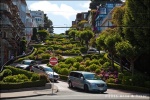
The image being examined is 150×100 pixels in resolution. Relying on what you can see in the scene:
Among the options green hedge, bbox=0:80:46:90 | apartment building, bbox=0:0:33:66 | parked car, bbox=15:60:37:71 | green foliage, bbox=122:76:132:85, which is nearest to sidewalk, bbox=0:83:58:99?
green hedge, bbox=0:80:46:90

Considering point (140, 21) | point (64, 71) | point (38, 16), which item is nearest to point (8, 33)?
point (64, 71)

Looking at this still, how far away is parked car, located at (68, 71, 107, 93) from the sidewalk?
2474 millimetres

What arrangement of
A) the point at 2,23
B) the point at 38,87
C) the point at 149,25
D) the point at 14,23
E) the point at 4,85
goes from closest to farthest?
the point at 4,85, the point at 38,87, the point at 149,25, the point at 2,23, the point at 14,23

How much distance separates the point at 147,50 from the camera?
33875 millimetres

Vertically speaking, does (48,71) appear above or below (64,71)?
above

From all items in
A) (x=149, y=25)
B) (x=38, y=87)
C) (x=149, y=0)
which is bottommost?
(x=38, y=87)

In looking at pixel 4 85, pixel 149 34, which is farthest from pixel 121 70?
pixel 4 85

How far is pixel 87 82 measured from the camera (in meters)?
28.1

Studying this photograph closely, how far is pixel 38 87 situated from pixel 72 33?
269 ft

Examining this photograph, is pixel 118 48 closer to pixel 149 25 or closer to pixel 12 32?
pixel 149 25

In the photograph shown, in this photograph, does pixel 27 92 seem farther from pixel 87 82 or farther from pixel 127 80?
pixel 127 80

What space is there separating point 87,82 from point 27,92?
5361mm

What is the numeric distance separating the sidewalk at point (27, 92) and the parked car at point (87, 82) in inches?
97.4

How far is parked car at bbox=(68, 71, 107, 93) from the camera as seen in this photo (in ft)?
91.0
